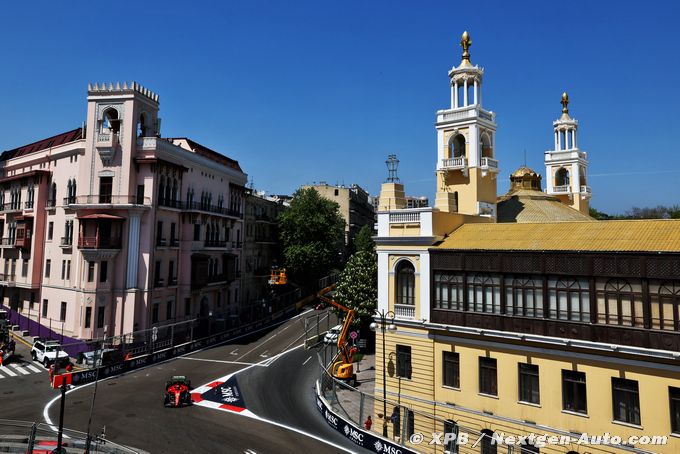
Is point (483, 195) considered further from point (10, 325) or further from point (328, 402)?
point (10, 325)

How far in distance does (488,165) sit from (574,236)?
1169 cm

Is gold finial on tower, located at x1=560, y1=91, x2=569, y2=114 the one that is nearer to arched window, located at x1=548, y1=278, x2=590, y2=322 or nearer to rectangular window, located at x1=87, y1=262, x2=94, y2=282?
arched window, located at x1=548, y1=278, x2=590, y2=322

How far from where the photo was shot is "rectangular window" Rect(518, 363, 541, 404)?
22.6 meters

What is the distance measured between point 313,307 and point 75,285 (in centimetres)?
3440

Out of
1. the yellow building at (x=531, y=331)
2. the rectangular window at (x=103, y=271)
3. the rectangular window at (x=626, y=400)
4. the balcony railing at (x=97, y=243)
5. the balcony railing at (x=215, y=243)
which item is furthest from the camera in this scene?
the balcony railing at (x=215, y=243)

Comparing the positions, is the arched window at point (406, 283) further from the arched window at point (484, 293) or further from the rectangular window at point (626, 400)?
the rectangular window at point (626, 400)

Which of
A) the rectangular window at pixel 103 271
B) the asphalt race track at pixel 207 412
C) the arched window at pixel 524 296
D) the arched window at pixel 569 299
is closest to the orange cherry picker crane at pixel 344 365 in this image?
the asphalt race track at pixel 207 412

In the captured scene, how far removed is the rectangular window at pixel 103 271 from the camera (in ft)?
138

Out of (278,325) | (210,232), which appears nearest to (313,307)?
(278,325)

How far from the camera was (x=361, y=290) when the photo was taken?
4309 cm

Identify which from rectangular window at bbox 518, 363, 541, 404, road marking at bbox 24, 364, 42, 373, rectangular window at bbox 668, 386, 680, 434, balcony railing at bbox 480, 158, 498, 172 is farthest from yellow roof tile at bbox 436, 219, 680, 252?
road marking at bbox 24, 364, 42, 373

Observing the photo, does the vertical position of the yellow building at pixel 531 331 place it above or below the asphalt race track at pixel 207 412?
above

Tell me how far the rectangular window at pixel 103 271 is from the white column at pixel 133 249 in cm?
185

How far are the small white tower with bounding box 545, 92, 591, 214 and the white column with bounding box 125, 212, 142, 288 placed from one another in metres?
43.5
